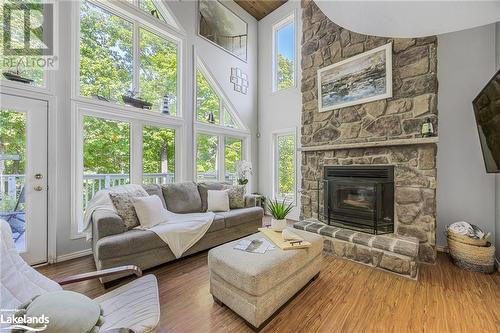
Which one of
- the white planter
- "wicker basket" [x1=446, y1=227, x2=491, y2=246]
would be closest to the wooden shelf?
"wicker basket" [x1=446, y1=227, x2=491, y2=246]

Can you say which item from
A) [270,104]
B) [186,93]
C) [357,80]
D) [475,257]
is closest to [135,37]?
[186,93]

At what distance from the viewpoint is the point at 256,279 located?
1518mm

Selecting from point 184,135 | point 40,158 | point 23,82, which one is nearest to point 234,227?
point 184,135

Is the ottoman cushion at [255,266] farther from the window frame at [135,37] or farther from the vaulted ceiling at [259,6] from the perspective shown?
the vaulted ceiling at [259,6]

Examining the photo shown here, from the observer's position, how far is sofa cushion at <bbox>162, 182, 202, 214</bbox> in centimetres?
328

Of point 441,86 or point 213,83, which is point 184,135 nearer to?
point 213,83

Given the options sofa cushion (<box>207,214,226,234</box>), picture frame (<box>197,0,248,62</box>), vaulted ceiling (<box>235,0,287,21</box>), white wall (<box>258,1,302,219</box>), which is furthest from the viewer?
vaulted ceiling (<box>235,0,287,21</box>)

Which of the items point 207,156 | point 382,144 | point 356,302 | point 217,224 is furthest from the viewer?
point 207,156

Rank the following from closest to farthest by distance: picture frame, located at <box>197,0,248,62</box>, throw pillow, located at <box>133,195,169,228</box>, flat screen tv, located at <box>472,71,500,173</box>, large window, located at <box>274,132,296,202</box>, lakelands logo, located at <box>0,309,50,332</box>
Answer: lakelands logo, located at <box>0,309,50,332</box>
flat screen tv, located at <box>472,71,500,173</box>
throw pillow, located at <box>133,195,169,228</box>
picture frame, located at <box>197,0,248,62</box>
large window, located at <box>274,132,296,202</box>

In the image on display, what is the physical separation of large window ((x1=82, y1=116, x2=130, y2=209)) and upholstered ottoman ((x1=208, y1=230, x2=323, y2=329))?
2362 millimetres

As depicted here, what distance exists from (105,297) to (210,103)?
3.97 m

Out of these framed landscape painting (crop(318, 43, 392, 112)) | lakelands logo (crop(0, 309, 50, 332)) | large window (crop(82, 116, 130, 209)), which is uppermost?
framed landscape painting (crop(318, 43, 392, 112))

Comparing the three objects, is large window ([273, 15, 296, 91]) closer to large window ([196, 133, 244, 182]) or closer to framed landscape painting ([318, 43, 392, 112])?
framed landscape painting ([318, 43, 392, 112])

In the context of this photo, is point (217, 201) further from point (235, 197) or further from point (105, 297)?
point (105, 297)
